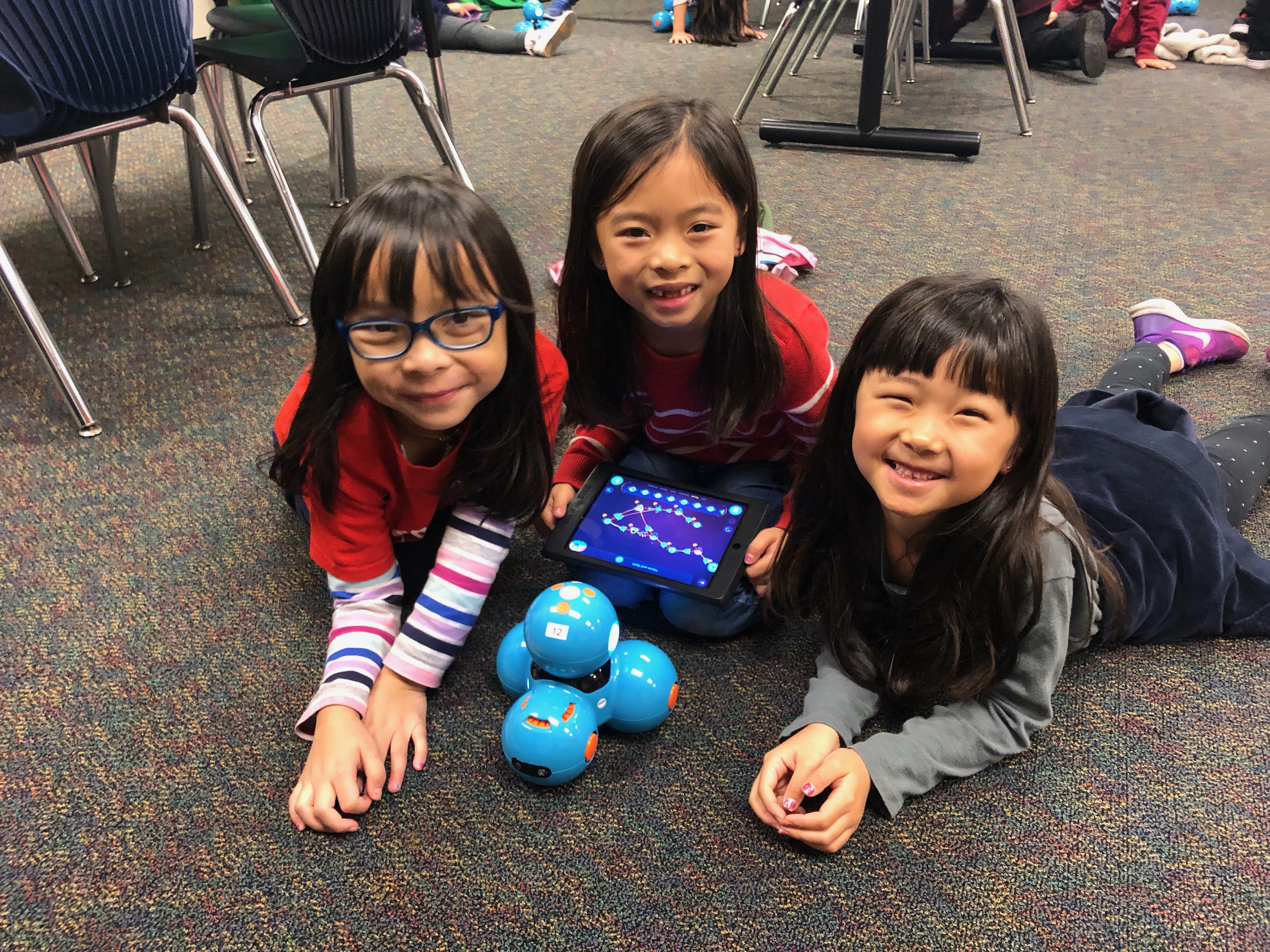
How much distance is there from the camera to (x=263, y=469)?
4.27 ft

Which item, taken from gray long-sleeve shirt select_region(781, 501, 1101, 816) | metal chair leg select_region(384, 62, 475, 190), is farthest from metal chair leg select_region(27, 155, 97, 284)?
gray long-sleeve shirt select_region(781, 501, 1101, 816)

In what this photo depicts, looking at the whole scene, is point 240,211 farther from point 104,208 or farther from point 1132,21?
point 1132,21

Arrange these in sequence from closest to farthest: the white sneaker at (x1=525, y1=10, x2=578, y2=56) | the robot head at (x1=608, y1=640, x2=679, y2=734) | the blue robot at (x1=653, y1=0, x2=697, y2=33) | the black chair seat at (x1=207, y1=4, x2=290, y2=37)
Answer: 1. the robot head at (x1=608, y1=640, x2=679, y2=734)
2. the black chair seat at (x1=207, y1=4, x2=290, y2=37)
3. the white sneaker at (x1=525, y1=10, x2=578, y2=56)
4. the blue robot at (x1=653, y1=0, x2=697, y2=33)

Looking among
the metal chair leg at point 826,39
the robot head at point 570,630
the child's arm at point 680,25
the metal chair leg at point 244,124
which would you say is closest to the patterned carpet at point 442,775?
the robot head at point 570,630

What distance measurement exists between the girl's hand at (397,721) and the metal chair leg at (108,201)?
4.33 feet

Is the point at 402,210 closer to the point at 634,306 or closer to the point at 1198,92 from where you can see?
the point at 634,306

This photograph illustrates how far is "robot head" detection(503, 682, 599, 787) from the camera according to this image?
2.64ft

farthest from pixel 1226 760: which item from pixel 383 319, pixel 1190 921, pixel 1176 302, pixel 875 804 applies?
pixel 1176 302

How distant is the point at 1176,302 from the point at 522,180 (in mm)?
1526

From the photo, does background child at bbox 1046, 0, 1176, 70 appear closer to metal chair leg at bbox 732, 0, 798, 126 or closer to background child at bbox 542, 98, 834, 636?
metal chair leg at bbox 732, 0, 798, 126

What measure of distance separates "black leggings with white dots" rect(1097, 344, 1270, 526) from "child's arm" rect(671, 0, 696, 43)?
10.8ft

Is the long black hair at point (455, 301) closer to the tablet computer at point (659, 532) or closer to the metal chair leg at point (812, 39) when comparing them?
the tablet computer at point (659, 532)

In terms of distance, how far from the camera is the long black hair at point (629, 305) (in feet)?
2.99

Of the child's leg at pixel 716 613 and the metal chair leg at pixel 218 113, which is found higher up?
the metal chair leg at pixel 218 113
